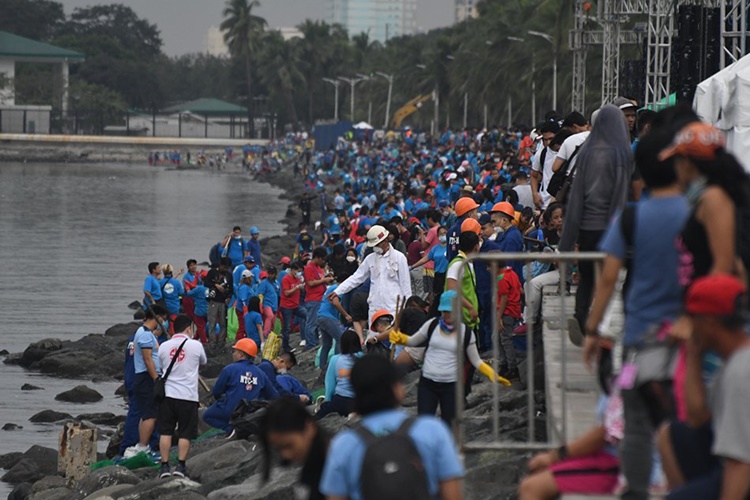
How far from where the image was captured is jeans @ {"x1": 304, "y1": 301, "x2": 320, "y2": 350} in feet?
67.0

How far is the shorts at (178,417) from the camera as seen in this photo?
44.5ft

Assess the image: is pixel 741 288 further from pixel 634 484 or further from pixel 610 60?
pixel 610 60

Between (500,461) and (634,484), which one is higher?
(634,484)

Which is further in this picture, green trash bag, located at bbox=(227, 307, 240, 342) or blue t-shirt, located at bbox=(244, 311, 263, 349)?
green trash bag, located at bbox=(227, 307, 240, 342)

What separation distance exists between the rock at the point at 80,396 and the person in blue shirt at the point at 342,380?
9.33 meters

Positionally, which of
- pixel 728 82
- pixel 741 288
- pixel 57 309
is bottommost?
pixel 57 309

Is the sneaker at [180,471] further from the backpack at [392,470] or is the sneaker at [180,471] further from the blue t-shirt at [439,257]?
the backpack at [392,470]

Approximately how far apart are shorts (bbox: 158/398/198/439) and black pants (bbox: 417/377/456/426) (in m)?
4.06

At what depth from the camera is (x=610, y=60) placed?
39.3 meters

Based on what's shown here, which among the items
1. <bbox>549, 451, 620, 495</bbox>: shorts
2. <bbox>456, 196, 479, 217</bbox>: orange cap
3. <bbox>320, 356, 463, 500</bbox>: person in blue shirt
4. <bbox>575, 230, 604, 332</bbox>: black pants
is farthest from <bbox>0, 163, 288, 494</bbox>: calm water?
<bbox>320, 356, 463, 500</bbox>: person in blue shirt

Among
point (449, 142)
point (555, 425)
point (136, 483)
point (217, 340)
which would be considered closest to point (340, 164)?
point (449, 142)

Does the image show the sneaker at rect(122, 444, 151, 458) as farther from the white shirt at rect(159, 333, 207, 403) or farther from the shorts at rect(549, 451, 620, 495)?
the shorts at rect(549, 451, 620, 495)

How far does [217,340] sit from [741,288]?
19319 millimetres

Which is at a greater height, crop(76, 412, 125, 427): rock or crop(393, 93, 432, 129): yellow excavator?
crop(393, 93, 432, 129): yellow excavator
